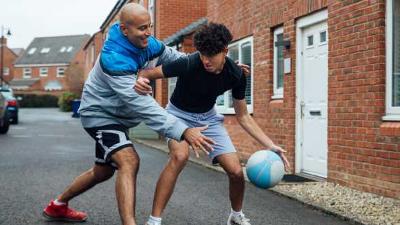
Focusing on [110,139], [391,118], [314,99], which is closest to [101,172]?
[110,139]

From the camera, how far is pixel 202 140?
4.04 metres

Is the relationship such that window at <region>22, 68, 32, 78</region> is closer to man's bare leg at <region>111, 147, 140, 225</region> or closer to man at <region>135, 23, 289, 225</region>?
man at <region>135, 23, 289, 225</region>

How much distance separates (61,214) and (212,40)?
2.23 meters

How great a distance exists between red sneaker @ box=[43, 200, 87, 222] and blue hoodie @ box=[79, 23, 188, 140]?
3.23ft

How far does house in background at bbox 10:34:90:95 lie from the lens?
81562mm

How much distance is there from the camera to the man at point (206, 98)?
Answer: 4.46 metres

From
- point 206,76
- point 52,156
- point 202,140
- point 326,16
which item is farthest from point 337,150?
point 52,156

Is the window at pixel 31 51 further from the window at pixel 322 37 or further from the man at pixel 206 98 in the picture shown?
the man at pixel 206 98

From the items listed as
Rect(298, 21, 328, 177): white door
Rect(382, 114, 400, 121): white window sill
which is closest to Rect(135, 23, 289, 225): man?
Rect(382, 114, 400, 121): white window sill

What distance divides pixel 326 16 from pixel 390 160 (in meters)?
2.55

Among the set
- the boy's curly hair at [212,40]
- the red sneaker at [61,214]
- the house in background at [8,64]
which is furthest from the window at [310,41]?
the house in background at [8,64]

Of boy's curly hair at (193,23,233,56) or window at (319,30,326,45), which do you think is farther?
window at (319,30,326,45)

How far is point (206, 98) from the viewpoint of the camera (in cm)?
487

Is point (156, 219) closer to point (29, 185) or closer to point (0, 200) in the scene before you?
point (0, 200)
